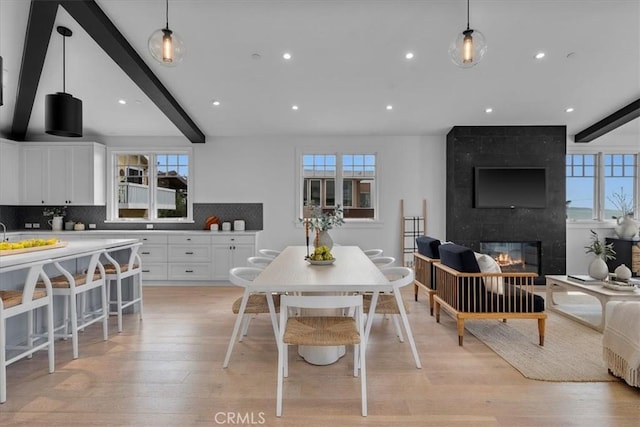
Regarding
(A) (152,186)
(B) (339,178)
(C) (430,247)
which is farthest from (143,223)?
(C) (430,247)

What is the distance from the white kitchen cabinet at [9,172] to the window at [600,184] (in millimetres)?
9709

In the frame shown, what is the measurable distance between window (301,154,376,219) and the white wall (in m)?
0.20

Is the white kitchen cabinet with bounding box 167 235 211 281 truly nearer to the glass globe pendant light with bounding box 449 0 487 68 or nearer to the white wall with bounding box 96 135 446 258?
the white wall with bounding box 96 135 446 258

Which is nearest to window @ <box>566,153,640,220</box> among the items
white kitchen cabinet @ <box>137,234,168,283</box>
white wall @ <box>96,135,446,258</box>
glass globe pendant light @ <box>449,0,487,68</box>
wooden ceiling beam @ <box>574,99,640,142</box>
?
wooden ceiling beam @ <box>574,99,640,142</box>

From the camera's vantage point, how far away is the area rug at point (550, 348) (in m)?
2.68

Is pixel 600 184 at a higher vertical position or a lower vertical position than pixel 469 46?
lower

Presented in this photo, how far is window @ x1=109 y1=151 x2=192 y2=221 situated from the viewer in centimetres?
643

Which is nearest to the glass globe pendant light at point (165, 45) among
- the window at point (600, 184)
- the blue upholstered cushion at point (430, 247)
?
the blue upholstered cushion at point (430, 247)

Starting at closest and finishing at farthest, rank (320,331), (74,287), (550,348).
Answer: (320,331), (74,287), (550,348)

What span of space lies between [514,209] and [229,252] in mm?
4863

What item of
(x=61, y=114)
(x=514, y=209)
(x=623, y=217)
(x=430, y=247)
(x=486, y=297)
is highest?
(x=61, y=114)

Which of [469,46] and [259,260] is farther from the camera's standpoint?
[259,260]

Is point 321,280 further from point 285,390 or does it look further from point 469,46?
point 469,46

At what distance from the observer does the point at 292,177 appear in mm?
6371
